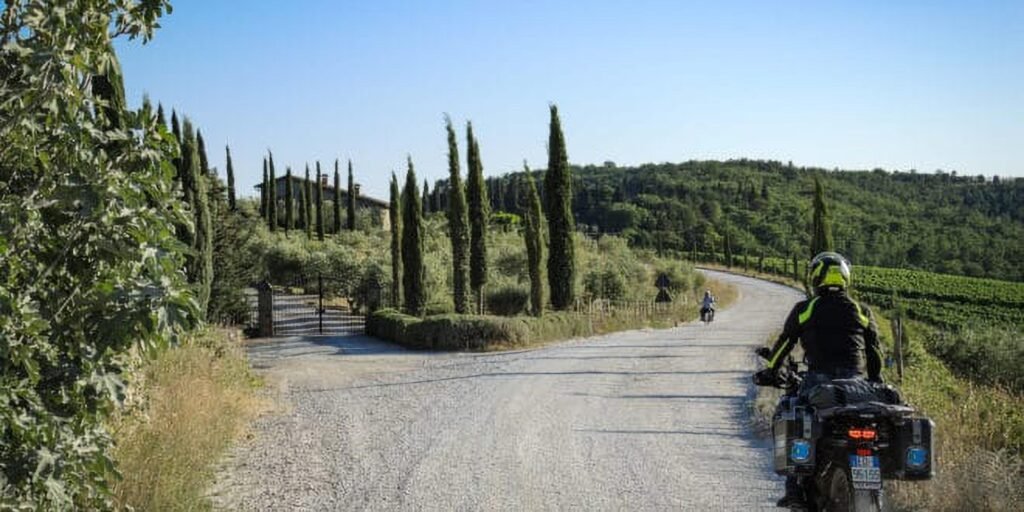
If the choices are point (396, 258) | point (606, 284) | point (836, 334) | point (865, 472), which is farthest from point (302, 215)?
point (865, 472)

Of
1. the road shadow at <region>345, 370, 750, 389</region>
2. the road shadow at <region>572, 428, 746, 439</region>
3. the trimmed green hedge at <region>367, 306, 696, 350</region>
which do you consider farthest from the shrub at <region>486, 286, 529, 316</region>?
the road shadow at <region>572, 428, 746, 439</region>

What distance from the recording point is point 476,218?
2822cm

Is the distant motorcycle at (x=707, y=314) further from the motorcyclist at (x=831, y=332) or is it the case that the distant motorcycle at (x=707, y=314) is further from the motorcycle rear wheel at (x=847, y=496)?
the motorcycle rear wheel at (x=847, y=496)

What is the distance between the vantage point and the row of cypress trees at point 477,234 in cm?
2773

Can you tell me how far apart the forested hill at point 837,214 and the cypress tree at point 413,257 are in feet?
194

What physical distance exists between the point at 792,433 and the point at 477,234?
23580 mm

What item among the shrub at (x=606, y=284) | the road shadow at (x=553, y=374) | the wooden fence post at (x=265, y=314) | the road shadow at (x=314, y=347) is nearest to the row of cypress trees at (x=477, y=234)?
the road shadow at (x=314, y=347)

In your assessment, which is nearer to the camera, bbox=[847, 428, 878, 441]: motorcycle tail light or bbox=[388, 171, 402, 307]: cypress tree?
bbox=[847, 428, 878, 441]: motorcycle tail light

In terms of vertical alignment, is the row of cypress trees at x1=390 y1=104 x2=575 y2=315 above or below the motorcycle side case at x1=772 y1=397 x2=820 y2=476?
above

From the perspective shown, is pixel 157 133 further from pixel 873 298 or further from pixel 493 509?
pixel 873 298

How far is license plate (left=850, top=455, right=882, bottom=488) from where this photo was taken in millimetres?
4453

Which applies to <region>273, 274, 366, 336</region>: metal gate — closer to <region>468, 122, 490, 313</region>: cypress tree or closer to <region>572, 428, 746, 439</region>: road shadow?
<region>468, 122, 490, 313</region>: cypress tree

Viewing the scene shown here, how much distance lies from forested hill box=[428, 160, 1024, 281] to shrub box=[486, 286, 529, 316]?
5383 centimetres

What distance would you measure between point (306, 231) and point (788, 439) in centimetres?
5528
